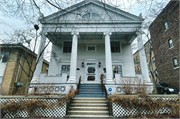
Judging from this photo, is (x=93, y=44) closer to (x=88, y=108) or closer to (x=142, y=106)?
(x=88, y=108)

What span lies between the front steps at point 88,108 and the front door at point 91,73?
4.74 meters

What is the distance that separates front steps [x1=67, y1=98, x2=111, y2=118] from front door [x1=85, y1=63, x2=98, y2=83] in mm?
4745

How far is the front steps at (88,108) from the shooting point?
529 cm

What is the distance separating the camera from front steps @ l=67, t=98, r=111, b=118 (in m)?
5.29

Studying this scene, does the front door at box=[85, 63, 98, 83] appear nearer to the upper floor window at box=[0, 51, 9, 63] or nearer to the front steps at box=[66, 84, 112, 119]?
the front steps at box=[66, 84, 112, 119]

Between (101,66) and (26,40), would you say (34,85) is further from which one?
(101,66)

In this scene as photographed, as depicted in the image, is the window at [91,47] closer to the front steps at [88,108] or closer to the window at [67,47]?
the window at [67,47]

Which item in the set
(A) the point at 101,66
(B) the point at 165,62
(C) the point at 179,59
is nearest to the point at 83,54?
(A) the point at 101,66

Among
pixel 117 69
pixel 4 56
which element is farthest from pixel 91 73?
pixel 4 56

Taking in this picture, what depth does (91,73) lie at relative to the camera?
38.2 feet

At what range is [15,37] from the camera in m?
8.77

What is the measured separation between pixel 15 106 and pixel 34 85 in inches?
133

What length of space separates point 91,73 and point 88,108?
19.7 feet

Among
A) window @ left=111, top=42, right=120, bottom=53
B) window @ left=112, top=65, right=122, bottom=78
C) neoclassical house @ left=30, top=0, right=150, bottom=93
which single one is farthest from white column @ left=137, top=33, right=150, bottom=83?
window @ left=111, top=42, right=120, bottom=53
